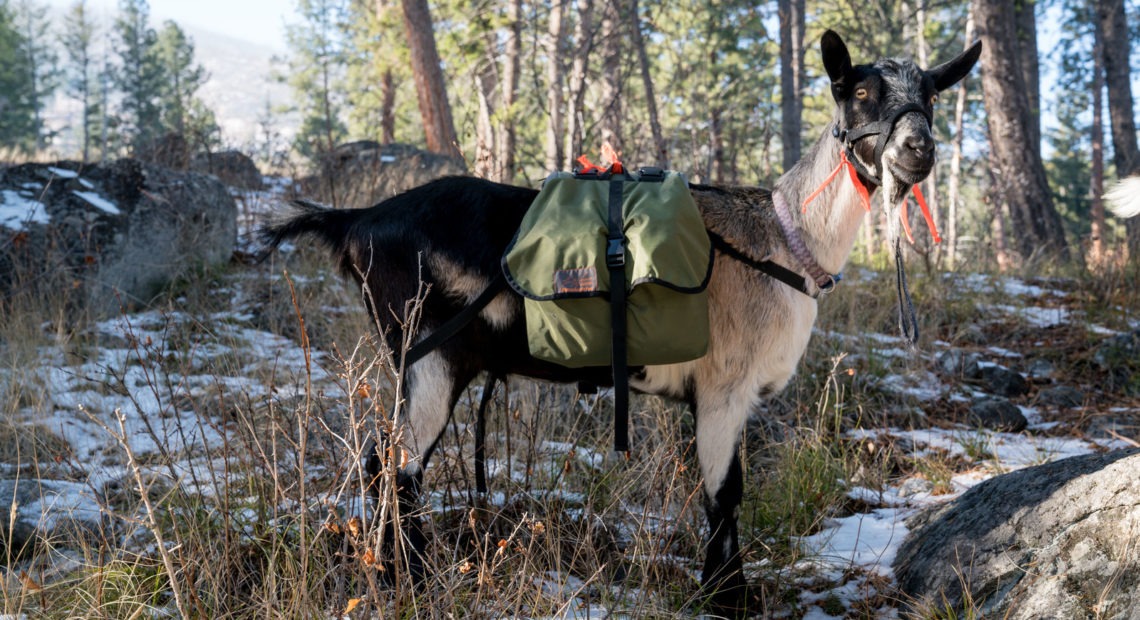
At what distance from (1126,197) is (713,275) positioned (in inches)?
58.6

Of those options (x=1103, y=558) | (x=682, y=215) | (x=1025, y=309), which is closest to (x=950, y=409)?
(x=1025, y=309)

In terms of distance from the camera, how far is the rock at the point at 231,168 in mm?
9922

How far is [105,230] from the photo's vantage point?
6879mm

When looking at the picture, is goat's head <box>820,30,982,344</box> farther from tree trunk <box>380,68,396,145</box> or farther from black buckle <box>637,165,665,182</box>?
tree trunk <box>380,68,396,145</box>

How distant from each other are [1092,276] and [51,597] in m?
8.42

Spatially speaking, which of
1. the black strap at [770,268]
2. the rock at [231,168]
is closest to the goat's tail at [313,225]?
the black strap at [770,268]

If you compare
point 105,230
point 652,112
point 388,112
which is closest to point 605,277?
point 105,230

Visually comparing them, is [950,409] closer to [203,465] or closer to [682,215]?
[682,215]

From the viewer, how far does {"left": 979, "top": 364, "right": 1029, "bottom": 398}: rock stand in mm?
5922

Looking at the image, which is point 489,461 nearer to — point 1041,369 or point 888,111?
point 888,111

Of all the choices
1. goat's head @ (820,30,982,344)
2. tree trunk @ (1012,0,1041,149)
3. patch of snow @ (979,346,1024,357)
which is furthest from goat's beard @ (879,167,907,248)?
tree trunk @ (1012,0,1041,149)

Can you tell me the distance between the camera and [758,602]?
10.9ft

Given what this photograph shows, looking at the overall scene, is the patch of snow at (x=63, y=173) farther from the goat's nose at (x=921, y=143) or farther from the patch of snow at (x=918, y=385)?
the goat's nose at (x=921, y=143)

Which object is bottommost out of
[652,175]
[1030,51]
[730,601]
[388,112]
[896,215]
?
[730,601]
